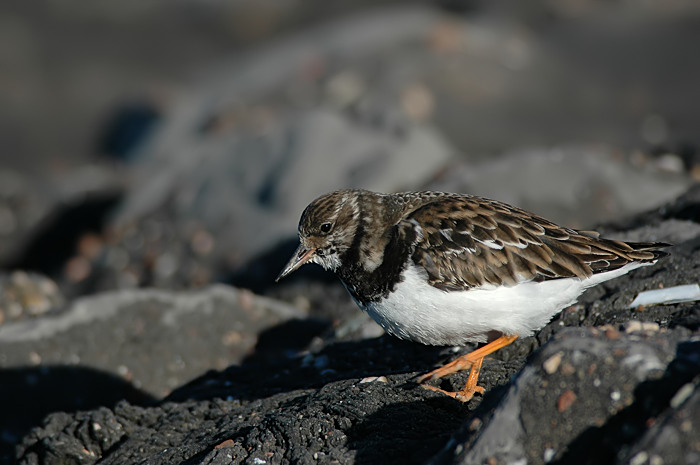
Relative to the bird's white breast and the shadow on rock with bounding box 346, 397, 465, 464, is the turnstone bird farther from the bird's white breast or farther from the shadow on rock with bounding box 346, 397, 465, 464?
the shadow on rock with bounding box 346, 397, 465, 464

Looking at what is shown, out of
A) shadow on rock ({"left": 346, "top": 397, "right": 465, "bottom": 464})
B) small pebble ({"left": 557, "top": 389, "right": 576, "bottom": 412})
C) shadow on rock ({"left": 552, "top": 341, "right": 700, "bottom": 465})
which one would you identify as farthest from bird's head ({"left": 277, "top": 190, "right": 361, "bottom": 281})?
shadow on rock ({"left": 552, "top": 341, "right": 700, "bottom": 465})

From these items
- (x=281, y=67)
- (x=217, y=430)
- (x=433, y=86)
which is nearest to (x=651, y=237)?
(x=217, y=430)

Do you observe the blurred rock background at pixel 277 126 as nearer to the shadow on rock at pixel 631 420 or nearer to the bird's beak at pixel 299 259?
the bird's beak at pixel 299 259

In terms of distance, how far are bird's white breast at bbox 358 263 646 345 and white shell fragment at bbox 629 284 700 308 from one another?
319 millimetres

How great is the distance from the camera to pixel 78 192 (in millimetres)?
11461

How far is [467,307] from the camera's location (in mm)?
4109

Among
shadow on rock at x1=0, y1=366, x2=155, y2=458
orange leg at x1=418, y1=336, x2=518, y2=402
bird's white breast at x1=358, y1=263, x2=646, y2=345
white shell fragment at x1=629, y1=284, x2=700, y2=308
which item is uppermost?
bird's white breast at x1=358, y1=263, x2=646, y2=345

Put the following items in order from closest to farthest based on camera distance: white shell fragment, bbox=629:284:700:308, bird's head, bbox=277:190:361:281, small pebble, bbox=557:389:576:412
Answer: small pebble, bbox=557:389:576:412, white shell fragment, bbox=629:284:700:308, bird's head, bbox=277:190:361:281

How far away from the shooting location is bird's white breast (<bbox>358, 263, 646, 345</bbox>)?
13.5 feet

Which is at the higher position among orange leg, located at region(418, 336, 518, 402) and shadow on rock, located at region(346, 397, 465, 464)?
shadow on rock, located at region(346, 397, 465, 464)

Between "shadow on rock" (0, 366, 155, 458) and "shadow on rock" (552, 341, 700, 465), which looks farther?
"shadow on rock" (0, 366, 155, 458)

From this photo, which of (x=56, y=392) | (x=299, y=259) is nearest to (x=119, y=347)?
(x=56, y=392)

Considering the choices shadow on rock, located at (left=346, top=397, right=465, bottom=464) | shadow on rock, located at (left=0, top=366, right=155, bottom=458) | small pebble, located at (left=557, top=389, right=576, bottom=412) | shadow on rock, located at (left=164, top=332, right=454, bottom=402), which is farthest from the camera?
shadow on rock, located at (left=0, top=366, right=155, bottom=458)

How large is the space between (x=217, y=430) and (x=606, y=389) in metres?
2.13
